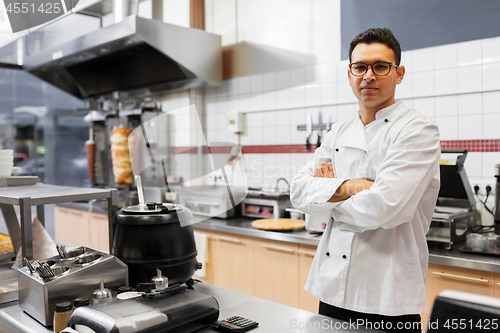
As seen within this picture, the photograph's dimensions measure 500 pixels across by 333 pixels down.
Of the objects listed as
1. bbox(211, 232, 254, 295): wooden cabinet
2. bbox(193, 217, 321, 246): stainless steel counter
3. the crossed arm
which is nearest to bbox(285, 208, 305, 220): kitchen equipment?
bbox(193, 217, 321, 246): stainless steel counter

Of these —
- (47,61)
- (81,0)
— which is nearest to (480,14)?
(81,0)

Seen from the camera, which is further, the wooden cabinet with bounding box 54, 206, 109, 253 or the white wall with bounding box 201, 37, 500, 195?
the wooden cabinet with bounding box 54, 206, 109, 253

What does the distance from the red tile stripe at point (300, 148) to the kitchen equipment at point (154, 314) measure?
387mm

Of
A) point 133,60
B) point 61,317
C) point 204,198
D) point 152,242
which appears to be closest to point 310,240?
point 152,242

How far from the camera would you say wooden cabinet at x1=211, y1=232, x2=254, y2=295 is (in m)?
2.81

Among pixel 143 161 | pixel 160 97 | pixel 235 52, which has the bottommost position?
pixel 143 161

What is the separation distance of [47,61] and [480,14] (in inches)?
153

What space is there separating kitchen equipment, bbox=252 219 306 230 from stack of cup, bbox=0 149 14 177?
4.98ft

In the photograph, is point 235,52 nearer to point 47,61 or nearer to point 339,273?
point 47,61

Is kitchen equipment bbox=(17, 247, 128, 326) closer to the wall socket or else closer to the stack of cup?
the stack of cup

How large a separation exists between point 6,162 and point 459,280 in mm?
2163

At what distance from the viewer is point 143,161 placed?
1.08 meters

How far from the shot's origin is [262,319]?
1.15 metres

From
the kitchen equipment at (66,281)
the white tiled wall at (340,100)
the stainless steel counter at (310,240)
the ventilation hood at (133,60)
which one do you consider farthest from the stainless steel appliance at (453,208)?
the ventilation hood at (133,60)
